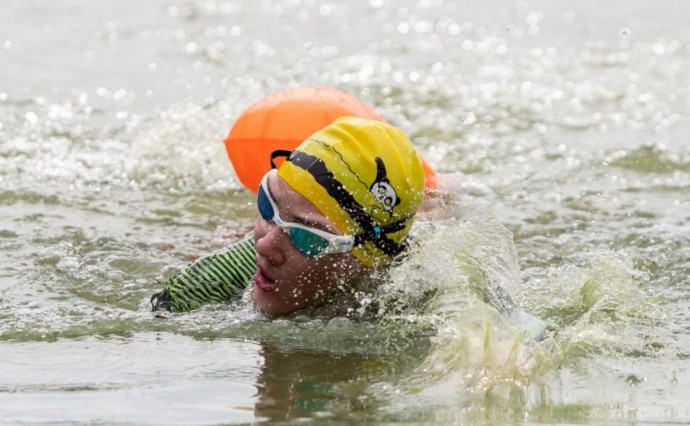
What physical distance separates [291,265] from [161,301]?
0.87 m

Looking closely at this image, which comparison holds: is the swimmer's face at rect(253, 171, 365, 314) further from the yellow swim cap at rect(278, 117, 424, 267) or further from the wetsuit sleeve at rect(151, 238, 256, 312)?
the wetsuit sleeve at rect(151, 238, 256, 312)

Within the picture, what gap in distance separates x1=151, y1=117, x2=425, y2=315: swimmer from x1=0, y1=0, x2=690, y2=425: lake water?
7.6 inches

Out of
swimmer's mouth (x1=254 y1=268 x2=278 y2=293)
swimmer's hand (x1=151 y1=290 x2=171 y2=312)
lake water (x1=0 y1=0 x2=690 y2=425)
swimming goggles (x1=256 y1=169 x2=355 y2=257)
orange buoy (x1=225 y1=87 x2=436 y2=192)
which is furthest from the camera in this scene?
orange buoy (x1=225 y1=87 x2=436 y2=192)

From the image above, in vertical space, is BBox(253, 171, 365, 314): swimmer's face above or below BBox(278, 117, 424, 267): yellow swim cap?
below

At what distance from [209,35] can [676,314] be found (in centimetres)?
876

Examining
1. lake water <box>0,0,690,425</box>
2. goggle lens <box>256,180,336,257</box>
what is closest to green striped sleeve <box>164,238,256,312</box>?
lake water <box>0,0,690,425</box>

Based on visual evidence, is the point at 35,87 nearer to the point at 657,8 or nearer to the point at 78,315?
the point at 78,315

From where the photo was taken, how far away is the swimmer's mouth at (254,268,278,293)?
582cm

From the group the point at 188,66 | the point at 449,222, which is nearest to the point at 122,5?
the point at 188,66

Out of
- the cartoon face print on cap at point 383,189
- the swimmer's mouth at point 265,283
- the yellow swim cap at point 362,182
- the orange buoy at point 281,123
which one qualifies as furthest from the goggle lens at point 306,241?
the orange buoy at point 281,123

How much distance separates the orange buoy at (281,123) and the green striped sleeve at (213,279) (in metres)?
1.07

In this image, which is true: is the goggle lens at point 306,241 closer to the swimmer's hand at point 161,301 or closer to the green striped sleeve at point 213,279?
the green striped sleeve at point 213,279

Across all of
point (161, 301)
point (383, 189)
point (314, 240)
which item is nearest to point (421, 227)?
point (383, 189)

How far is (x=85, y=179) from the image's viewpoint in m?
9.09
